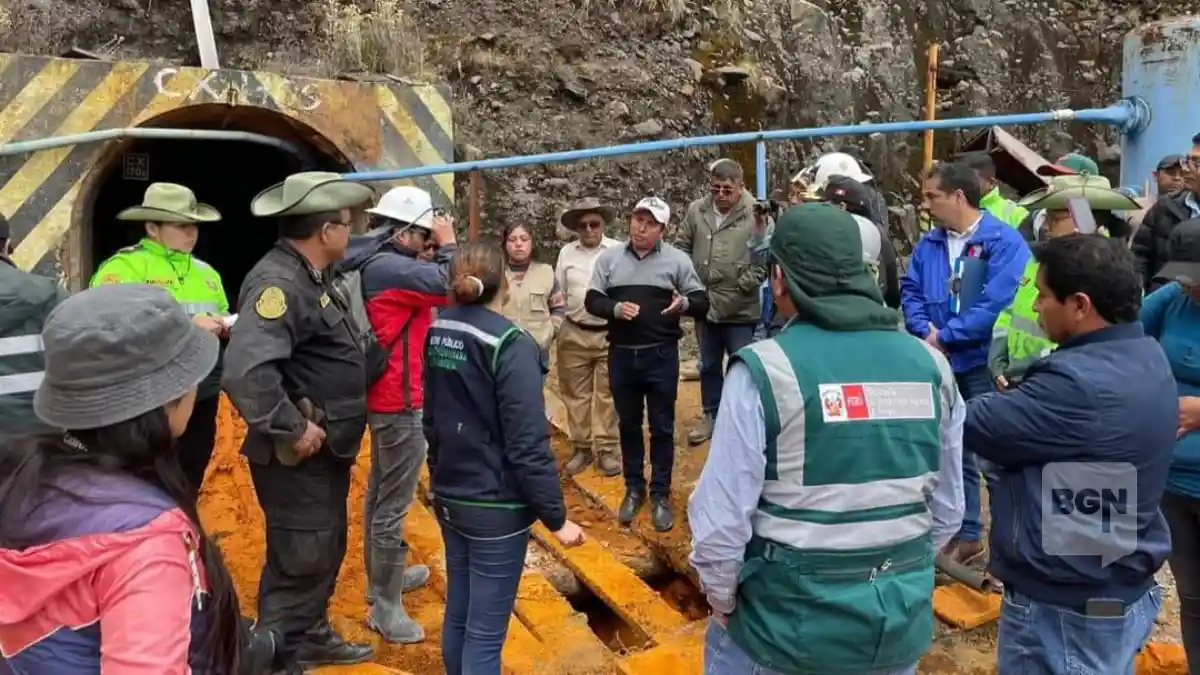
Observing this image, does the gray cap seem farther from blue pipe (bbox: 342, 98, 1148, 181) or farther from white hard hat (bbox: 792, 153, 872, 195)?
white hard hat (bbox: 792, 153, 872, 195)

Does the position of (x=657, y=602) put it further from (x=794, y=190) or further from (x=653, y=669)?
(x=794, y=190)

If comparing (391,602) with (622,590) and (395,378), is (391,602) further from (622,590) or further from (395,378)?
(622,590)

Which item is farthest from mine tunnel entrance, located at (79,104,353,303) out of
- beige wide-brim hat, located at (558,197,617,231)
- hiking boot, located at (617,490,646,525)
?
hiking boot, located at (617,490,646,525)

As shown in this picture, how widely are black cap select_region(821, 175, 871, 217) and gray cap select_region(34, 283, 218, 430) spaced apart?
320 centimetres

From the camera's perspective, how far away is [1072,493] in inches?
89.7

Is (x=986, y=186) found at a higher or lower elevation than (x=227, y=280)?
higher

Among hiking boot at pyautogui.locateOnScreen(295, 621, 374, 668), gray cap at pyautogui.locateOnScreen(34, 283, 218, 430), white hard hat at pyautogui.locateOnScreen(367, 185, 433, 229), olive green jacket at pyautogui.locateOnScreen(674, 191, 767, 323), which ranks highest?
gray cap at pyautogui.locateOnScreen(34, 283, 218, 430)

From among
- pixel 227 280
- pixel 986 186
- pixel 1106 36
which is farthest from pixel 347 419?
pixel 1106 36

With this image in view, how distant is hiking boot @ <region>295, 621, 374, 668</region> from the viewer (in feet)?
11.2

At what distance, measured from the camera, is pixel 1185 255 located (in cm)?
271

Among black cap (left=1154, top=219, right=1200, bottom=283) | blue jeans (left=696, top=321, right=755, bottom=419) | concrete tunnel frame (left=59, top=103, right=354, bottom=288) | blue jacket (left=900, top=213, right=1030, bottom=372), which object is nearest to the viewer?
black cap (left=1154, top=219, right=1200, bottom=283)

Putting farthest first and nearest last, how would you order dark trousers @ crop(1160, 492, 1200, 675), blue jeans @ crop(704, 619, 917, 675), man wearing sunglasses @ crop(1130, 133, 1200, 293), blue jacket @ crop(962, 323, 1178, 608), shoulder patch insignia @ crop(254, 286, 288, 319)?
man wearing sunglasses @ crop(1130, 133, 1200, 293), shoulder patch insignia @ crop(254, 286, 288, 319), dark trousers @ crop(1160, 492, 1200, 675), blue jacket @ crop(962, 323, 1178, 608), blue jeans @ crop(704, 619, 917, 675)

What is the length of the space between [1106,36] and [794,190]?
24.3 ft

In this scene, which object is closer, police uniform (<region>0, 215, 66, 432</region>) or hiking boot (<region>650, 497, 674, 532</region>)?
police uniform (<region>0, 215, 66, 432</region>)
